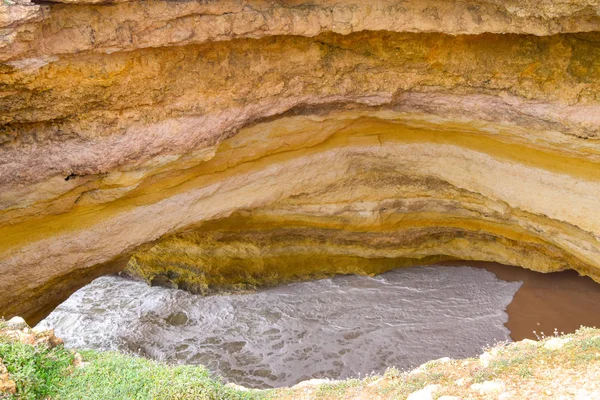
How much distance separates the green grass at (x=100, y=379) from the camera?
12.4ft

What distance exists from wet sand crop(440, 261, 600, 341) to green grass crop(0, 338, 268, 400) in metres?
4.51

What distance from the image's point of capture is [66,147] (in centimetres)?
539

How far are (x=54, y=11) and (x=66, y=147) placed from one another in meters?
1.40

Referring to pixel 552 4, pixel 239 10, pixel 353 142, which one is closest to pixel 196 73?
pixel 239 10

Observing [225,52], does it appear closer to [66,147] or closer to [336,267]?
[66,147]

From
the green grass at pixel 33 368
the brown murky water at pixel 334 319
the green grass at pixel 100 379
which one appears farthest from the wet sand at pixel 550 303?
the green grass at pixel 33 368

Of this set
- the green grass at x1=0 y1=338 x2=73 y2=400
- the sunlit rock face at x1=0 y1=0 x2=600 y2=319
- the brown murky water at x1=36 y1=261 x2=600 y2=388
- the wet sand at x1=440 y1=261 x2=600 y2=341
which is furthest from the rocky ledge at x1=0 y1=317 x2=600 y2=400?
the wet sand at x1=440 y1=261 x2=600 y2=341

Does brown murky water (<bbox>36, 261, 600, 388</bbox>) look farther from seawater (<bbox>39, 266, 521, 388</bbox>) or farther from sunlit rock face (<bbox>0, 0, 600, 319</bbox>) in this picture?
sunlit rock face (<bbox>0, 0, 600, 319</bbox>)

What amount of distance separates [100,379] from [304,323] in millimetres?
3954

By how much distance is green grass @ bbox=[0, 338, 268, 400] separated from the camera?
378 cm

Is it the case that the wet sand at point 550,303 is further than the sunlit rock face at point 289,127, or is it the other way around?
the wet sand at point 550,303

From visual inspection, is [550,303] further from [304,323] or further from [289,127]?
[289,127]

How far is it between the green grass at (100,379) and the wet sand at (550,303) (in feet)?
14.8

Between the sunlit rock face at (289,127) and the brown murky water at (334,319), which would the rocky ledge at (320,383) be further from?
the brown murky water at (334,319)
